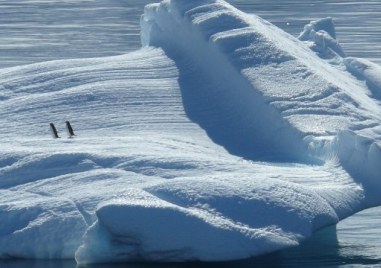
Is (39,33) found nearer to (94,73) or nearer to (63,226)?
(94,73)

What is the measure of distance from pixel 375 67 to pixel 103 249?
4924mm

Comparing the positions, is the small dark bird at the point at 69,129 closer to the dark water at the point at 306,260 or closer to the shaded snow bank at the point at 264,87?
the shaded snow bank at the point at 264,87

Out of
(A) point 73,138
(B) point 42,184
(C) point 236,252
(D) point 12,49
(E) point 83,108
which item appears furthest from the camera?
(D) point 12,49

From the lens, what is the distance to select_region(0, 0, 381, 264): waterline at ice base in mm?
9258

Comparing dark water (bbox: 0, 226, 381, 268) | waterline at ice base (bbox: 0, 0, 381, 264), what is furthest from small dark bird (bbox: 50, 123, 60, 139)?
dark water (bbox: 0, 226, 381, 268)

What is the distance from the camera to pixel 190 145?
10977mm

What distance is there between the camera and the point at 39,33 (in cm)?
2186

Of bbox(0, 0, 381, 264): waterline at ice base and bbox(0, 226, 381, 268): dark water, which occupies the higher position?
bbox(0, 0, 381, 264): waterline at ice base

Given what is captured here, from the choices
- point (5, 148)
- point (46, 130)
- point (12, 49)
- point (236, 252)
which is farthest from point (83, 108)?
point (12, 49)

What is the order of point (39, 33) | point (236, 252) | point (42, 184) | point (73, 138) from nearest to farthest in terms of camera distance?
point (236, 252) → point (42, 184) → point (73, 138) → point (39, 33)

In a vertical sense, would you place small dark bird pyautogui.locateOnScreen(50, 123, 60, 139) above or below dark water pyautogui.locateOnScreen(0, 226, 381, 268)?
above

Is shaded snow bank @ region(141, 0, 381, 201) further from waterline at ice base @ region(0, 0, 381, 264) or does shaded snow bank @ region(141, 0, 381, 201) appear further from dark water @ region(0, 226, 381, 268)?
dark water @ region(0, 226, 381, 268)

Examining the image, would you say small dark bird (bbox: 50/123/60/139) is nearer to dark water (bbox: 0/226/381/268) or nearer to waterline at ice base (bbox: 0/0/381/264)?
waterline at ice base (bbox: 0/0/381/264)

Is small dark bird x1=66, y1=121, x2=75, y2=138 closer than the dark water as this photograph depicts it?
No
